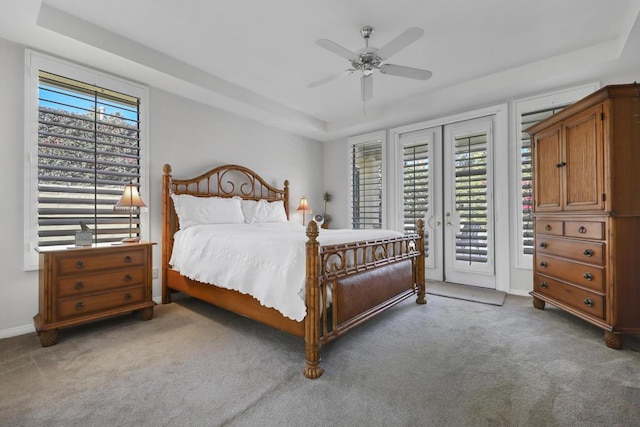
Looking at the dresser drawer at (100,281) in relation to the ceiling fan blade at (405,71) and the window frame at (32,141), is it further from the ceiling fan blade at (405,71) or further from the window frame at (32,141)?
the ceiling fan blade at (405,71)

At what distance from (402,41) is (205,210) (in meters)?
2.75

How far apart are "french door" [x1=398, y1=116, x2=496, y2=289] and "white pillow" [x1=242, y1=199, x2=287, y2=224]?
209 centimetres

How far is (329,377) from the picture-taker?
193 centimetres

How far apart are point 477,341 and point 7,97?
4512 mm

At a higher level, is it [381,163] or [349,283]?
[381,163]

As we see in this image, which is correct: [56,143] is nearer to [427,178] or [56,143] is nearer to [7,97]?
[7,97]

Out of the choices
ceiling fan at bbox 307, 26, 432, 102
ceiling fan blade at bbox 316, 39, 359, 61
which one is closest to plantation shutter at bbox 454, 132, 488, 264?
ceiling fan at bbox 307, 26, 432, 102

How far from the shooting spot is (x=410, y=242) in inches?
135

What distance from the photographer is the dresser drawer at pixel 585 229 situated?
8.11 ft

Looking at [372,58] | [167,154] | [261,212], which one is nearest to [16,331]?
[167,154]

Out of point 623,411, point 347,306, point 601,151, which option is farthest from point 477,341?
point 601,151

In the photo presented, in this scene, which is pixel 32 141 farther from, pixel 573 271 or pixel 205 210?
pixel 573 271

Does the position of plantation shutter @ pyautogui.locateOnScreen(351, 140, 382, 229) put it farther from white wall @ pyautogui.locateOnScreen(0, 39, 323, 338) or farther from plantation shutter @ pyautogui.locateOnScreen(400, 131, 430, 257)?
white wall @ pyautogui.locateOnScreen(0, 39, 323, 338)

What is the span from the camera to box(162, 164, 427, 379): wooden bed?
1994mm
